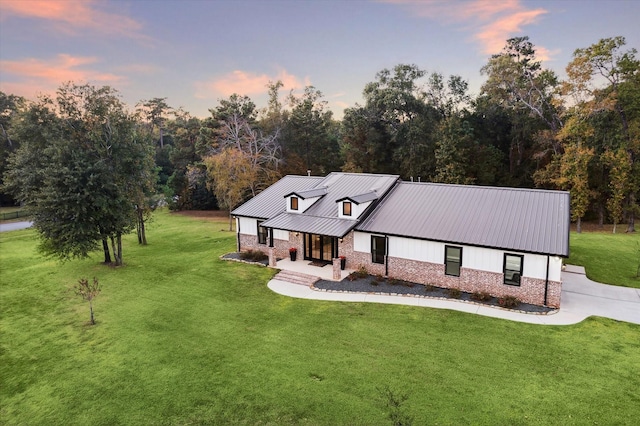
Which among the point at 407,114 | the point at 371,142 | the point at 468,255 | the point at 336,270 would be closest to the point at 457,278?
the point at 468,255

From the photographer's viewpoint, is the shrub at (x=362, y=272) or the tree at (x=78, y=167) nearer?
the shrub at (x=362, y=272)

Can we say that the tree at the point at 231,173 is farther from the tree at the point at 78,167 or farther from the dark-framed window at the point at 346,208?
the dark-framed window at the point at 346,208

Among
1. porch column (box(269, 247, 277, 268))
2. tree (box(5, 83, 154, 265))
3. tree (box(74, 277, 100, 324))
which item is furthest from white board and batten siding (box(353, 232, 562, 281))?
tree (box(5, 83, 154, 265))

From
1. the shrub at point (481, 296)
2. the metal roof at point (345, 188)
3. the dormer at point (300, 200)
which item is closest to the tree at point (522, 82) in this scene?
the metal roof at point (345, 188)

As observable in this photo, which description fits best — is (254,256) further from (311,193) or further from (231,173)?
(231,173)

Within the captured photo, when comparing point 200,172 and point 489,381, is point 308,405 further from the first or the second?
point 200,172

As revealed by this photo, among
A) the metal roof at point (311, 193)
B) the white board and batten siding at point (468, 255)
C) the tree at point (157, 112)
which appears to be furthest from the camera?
the tree at point (157, 112)

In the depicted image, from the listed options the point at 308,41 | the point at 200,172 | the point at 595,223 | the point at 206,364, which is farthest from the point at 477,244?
the point at 200,172
